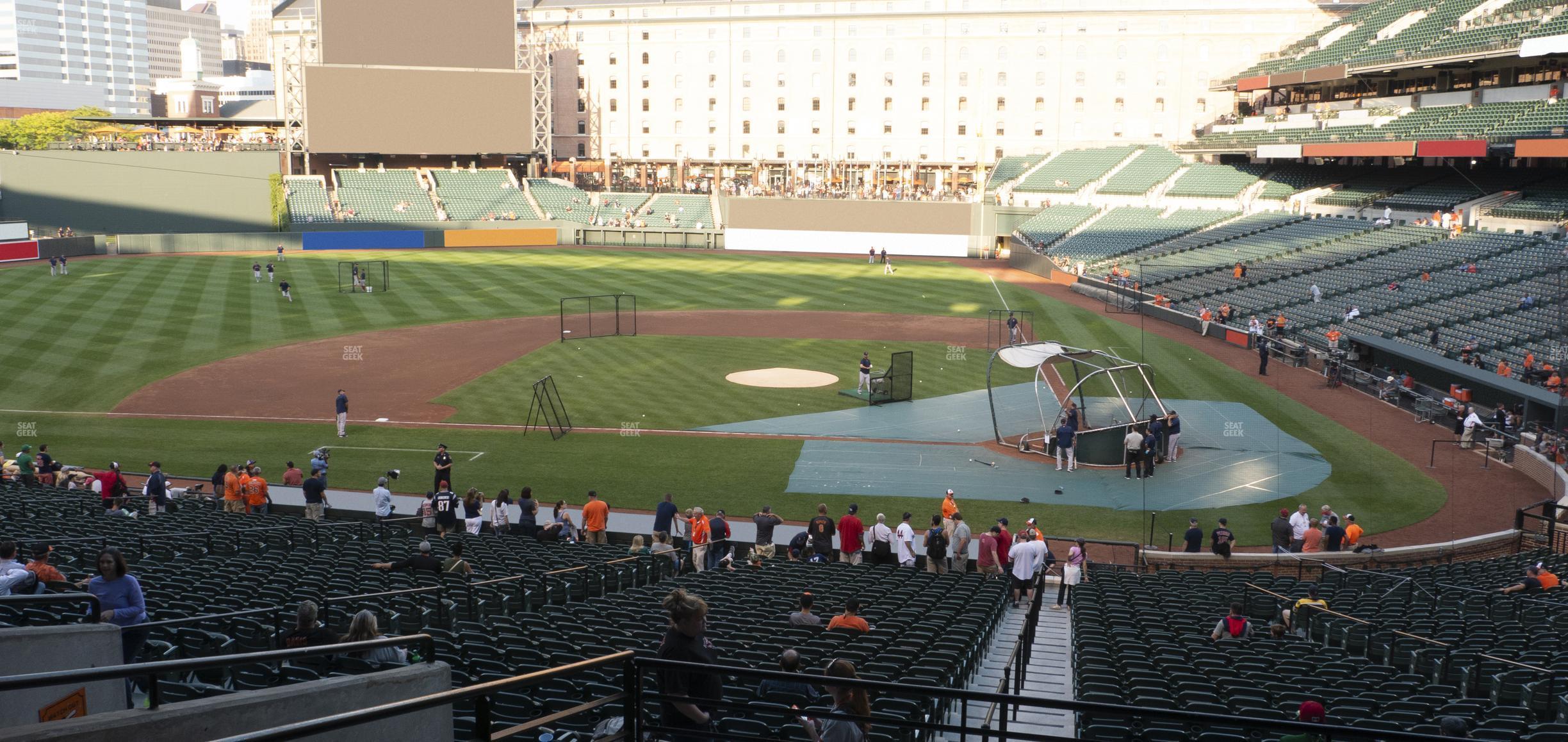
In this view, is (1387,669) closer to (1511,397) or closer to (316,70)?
(1511,397)

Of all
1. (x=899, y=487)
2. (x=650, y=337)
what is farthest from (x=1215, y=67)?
(x=899, y=487)

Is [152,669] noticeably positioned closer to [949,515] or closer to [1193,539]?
[949,515]

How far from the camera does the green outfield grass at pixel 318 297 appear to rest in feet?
125

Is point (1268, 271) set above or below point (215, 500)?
above

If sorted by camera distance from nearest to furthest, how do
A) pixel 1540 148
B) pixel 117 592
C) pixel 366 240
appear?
pixel 117 592 → pixel 1540 148 → pixel 366 240

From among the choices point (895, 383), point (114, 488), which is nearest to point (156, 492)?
point (114, 488)

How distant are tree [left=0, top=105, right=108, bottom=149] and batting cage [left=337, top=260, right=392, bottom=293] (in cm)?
6099

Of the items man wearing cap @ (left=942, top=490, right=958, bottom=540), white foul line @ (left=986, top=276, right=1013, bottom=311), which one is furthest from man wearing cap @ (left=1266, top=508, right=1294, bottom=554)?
white foul line @ (left=986, top=276, right=1013, bottom=311)

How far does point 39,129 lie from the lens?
366 ft

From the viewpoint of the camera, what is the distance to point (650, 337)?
4438cm

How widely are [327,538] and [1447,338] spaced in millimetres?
34673

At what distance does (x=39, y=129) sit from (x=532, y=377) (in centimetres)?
10162

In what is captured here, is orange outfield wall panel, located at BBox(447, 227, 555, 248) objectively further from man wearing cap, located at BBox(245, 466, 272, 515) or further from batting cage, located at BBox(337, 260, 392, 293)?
man wearing cap, located at BBox(245, 466, 272, 515)

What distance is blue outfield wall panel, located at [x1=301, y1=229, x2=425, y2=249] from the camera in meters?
75.1
